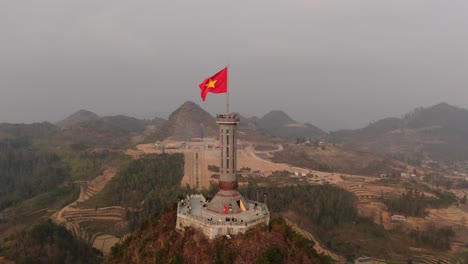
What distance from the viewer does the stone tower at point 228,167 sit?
38.3 meters

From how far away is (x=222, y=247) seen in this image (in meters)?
33.2

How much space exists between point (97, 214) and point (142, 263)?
199 feet

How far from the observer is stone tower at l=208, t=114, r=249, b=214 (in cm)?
3828

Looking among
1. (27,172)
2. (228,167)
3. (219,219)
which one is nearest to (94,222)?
(228,167)

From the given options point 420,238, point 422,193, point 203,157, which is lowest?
point 420,238

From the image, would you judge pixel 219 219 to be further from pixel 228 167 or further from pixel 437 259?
pixel 437 259

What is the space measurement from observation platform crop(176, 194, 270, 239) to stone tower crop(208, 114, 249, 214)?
1.24 meters

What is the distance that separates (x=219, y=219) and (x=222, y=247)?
3202mm

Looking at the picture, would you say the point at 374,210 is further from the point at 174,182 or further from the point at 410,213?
the point at 174,182

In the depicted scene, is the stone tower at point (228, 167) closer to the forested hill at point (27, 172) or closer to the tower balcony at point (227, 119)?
the tower balcony at point (227, 119)

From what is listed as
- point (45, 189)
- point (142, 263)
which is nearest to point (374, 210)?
point (142, 263)

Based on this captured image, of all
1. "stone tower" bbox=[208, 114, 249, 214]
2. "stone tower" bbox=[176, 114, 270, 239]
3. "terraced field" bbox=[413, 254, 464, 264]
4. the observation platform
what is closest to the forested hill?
the observation platform

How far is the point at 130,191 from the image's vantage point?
3824 inches

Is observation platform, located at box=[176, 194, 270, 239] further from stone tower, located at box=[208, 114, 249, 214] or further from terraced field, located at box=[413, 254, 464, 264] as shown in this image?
terraced field, located at box=[413, 254, 464, 264]
